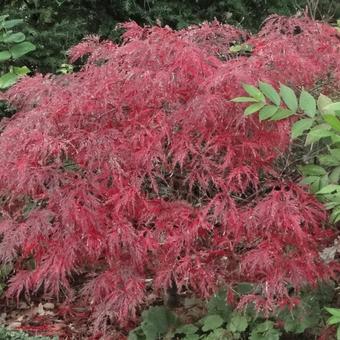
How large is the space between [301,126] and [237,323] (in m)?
1.05

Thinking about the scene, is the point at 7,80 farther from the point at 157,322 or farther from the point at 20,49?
the point at 157,322

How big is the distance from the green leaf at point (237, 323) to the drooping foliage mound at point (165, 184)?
0.96 feet

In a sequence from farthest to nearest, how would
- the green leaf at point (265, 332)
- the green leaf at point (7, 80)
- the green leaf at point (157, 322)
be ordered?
the green leaf at point (7, 80)
the green leaf at point (157, 322)
the green leaf at point (265, 332)

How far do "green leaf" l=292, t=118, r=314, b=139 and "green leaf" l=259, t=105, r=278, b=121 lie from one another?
0.10 m

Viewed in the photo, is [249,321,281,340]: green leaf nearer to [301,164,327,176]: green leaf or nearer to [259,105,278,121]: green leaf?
[301,164,327,176]: green leaf

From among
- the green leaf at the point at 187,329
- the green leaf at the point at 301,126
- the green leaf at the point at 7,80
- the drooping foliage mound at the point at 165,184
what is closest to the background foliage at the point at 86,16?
the green leaf at the point at 7,80

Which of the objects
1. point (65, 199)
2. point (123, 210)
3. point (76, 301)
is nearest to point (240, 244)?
point (123, 210)

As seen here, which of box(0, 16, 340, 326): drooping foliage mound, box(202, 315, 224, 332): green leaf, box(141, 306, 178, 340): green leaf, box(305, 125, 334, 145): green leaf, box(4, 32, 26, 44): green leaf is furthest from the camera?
box(4, 32, 26, 44): green leaf

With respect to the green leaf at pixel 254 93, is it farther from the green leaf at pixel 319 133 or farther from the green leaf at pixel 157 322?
the green leaf at pixel 157 322

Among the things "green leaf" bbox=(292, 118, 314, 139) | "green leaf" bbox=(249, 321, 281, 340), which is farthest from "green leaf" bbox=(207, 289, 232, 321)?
"green leaf" bbox=(292, 118, 314, 139)

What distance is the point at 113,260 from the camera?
2.56 m

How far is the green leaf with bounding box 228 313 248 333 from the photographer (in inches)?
115

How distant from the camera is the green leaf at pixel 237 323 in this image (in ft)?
9.57

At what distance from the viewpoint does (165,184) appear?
274 centimetres
